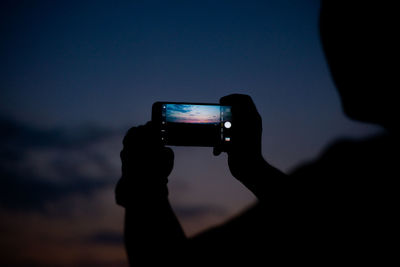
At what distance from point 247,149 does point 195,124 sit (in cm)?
72

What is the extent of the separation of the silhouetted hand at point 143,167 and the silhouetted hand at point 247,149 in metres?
0.57

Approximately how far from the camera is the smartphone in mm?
3092

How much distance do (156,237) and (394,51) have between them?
4.05 feet

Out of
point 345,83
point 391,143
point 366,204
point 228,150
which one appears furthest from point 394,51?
point 228,150

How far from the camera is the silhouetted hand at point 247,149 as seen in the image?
2.11m

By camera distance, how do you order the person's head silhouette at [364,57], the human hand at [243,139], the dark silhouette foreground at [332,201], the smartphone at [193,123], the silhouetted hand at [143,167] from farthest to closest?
the smartphone at [193,123]
the human hand at [243,139]
the silhouetted hand at [143,167]
the person's head silhouette at [364,57]
the dark silhouette foreground at [332,201]

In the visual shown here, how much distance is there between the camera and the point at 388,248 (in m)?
1.00

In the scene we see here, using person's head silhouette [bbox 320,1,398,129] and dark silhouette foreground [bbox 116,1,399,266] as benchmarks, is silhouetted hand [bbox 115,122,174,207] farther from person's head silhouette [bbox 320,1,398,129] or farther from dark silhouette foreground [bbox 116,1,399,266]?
person's head silhouette [bbox 320,1,398,129]

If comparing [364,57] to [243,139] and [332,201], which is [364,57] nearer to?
[332,201]

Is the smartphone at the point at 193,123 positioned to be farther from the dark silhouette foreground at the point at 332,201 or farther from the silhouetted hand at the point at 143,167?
the dark silhouette foreground at the point at 332,201

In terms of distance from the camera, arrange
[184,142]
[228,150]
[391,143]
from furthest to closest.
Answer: [184,142], [228,150], [391,143]

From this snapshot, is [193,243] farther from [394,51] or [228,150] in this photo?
[228,150]

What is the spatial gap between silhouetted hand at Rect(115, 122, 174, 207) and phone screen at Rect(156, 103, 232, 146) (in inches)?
38.0

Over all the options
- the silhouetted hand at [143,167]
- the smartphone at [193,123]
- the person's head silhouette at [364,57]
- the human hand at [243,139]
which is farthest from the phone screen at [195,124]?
the person's head silhouette at [364,57]
